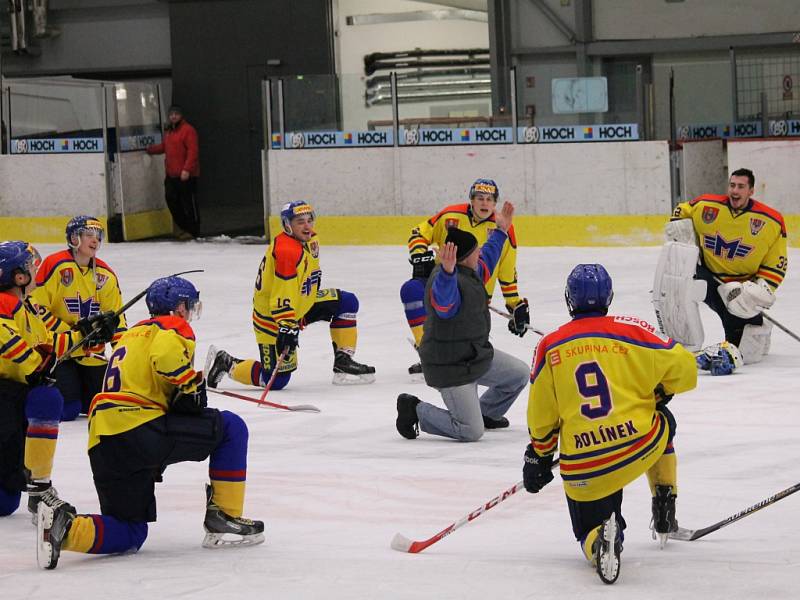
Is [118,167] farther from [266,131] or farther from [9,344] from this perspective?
[9,344]

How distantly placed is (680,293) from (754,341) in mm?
589

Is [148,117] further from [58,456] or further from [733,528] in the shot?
[733,528]

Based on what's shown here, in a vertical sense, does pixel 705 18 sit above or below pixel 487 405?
above

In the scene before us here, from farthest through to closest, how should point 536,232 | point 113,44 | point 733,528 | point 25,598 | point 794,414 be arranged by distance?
point 113,44 < point 536,232 < point 794,414 < point 733,528 < point 25,598

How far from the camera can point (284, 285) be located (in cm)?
797

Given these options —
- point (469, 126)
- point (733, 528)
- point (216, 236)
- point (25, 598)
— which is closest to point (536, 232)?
point (469, 126)

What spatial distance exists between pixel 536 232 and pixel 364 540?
9.65 meters

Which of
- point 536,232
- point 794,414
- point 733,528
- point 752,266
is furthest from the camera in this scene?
point 536,232

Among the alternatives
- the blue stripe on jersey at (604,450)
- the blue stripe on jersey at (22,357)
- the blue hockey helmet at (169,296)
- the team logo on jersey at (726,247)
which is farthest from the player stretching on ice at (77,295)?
the team logo on jersey at (726,247)

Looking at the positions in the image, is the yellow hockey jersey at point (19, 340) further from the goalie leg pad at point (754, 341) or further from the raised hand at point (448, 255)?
the goalie leg pad at point (754, 341)

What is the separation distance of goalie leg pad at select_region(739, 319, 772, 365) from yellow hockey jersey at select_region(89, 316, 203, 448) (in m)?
4.65

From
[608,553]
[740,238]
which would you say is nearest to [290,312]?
[740,238]

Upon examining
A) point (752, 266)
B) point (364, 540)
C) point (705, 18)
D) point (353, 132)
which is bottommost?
point (364, 540)

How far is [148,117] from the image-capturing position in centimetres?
1669
